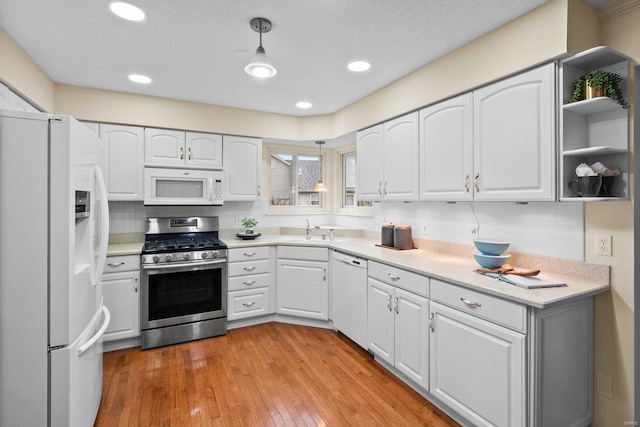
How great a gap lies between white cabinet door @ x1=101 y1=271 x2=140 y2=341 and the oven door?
0.07 m

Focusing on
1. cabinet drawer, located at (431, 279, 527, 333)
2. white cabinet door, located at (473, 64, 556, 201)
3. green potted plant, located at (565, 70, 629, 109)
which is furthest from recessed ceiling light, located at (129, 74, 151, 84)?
green potted plant, located at (565, 70, 629, 109)

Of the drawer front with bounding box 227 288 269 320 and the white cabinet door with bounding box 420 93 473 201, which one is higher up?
the white cabinet door with bounding box 420 93 473 201

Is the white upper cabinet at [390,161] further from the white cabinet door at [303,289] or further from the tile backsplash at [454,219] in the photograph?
the white cabinet door at [303,289]

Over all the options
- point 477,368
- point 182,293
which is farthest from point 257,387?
point 477,368

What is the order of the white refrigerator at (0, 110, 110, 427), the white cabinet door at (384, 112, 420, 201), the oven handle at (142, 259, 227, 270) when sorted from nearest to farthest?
the white refrigerator at (0, 110, 110, 427), the white cabinet door at (384, 112, 420, 201), the oven handle at (142, 259, 227, 270)

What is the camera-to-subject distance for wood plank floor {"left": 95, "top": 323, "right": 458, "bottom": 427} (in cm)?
202

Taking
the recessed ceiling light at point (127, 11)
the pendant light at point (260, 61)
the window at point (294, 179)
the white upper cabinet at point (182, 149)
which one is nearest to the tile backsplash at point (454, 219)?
the window at point (294, 179)

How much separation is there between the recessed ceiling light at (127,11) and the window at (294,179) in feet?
8.26

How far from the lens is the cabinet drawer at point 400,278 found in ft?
7.07

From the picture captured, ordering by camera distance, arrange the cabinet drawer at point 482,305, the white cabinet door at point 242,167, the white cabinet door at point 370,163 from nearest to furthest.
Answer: the cabinet drawer at point 482,305 → the white cabinet door at point 370,163 → the white cabinet door at point 242,167

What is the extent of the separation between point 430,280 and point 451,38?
1671 millimetres

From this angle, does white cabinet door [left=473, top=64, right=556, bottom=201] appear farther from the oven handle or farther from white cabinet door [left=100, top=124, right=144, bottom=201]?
white cabinet door [left=100, top=124, right=144, bottom=201]

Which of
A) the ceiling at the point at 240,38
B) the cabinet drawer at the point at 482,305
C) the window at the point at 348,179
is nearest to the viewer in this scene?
the cabinet drawer at the point at 482,305

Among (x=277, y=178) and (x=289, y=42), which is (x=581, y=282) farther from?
(x=277, y=178)
